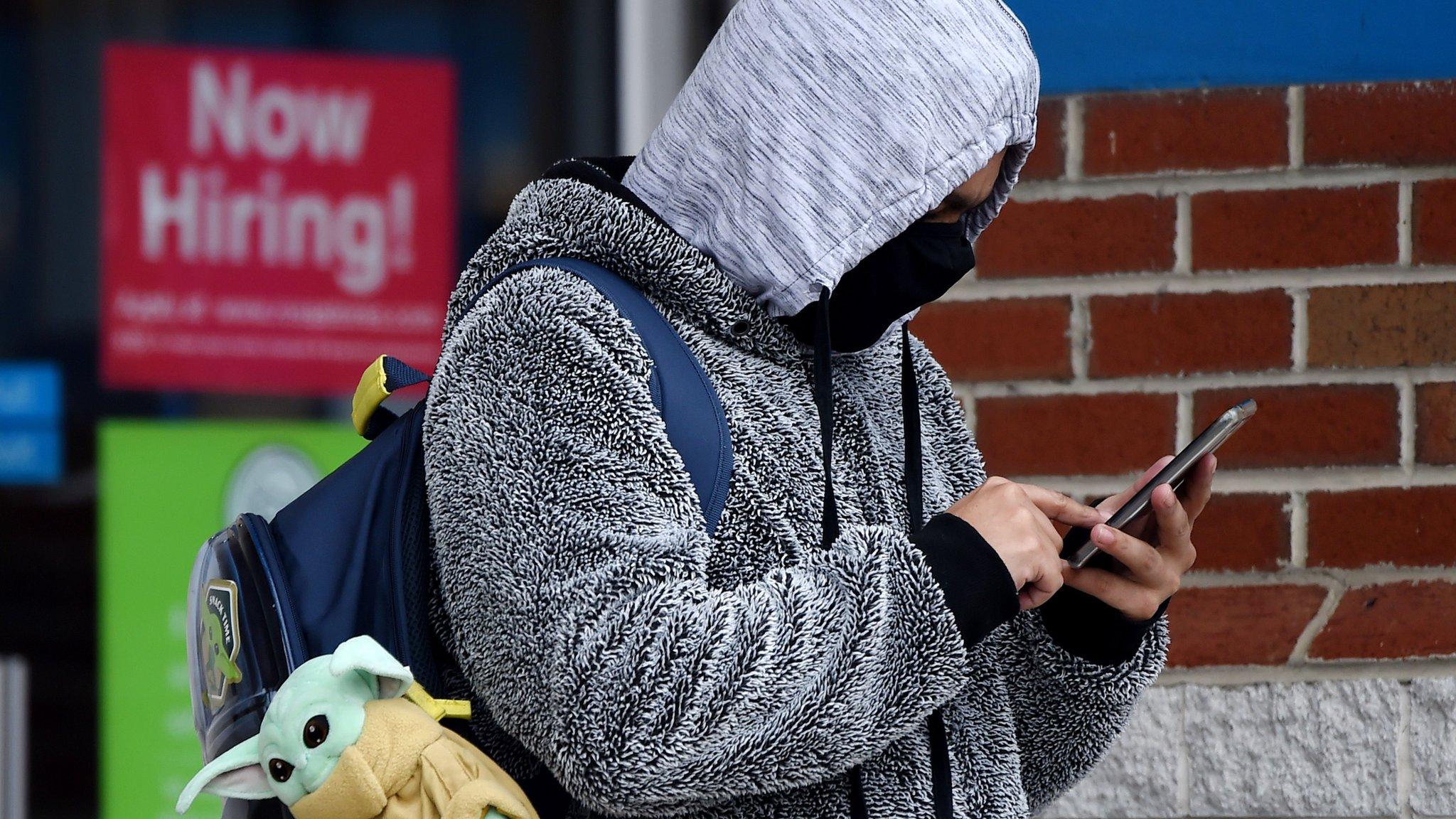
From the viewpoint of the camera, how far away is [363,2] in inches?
134

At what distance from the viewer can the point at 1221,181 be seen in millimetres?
A: 2609

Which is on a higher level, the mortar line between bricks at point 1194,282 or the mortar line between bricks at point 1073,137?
the mortar line between bricks at point 1073,137

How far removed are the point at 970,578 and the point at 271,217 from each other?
2264 millimetres

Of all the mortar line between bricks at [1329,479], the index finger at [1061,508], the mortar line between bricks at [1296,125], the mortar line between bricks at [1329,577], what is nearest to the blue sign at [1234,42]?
the mortar line between bricks at [1296,125]

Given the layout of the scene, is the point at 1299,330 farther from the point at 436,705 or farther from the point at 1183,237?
the point at 436,705

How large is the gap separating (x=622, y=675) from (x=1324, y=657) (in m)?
1.64

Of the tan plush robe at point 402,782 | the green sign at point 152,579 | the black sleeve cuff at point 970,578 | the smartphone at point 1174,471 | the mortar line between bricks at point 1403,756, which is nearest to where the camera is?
the tan plush robe at point 402,782

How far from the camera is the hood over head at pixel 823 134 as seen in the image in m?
1.58

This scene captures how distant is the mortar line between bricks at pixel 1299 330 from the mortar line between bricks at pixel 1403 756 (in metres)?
0.55

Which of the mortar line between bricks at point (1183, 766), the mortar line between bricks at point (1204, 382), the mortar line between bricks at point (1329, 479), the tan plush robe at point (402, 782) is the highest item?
the mortar line between bricks at point (1204, 382)

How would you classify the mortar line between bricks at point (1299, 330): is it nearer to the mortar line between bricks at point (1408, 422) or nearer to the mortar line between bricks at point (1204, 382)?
the mortar line between bricks at point (1204, 382)

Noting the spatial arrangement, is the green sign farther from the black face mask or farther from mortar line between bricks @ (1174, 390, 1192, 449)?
the black face mask

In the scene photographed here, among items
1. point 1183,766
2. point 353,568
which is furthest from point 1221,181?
point 353,568

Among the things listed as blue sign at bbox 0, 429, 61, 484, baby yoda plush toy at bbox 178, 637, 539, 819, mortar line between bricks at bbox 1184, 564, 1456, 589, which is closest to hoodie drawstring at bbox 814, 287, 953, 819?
baby yoda plush toy at bbox 178, 637, 539, 819
